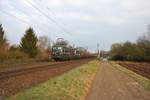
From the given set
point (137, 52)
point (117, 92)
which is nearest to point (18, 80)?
point (117, 92)

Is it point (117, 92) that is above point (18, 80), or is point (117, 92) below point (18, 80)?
A: below

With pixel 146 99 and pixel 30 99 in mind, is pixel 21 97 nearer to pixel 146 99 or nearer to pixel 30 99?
pixel 30 99

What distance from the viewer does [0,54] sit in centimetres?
5662

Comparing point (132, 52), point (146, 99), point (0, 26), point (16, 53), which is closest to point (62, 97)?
point (146, 99)

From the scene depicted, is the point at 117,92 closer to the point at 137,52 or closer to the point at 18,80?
the point at 18,80

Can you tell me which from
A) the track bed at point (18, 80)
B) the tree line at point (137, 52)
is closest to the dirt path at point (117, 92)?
the track bed at point (18, 80)

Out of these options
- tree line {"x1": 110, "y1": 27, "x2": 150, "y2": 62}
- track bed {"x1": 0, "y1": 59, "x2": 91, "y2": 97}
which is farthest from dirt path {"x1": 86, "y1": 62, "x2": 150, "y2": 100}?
tree line {"x1": 110, "y1": 27, "x2": 150, "y2": 62}

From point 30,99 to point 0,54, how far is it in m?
46.7

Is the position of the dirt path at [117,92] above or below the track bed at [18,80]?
below

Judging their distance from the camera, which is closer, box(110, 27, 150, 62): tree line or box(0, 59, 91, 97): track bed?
box(0, 59, 91, 97): track bed

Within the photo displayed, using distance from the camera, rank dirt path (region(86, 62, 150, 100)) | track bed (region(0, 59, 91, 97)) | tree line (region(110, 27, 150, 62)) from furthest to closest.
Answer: tree line (region(110, 27, 150, 62)) < track bed (region(0, 59, 91, 97)) < dirt path (region(86, 62, 150, 100))

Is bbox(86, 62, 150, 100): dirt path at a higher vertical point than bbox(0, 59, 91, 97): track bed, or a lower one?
lower

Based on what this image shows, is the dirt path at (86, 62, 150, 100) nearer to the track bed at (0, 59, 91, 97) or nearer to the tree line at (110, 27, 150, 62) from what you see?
the track bed at (0, 59, 91, 97)

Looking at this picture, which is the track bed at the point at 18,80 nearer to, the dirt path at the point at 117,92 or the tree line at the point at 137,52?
the dirt path at the point at 117,92
